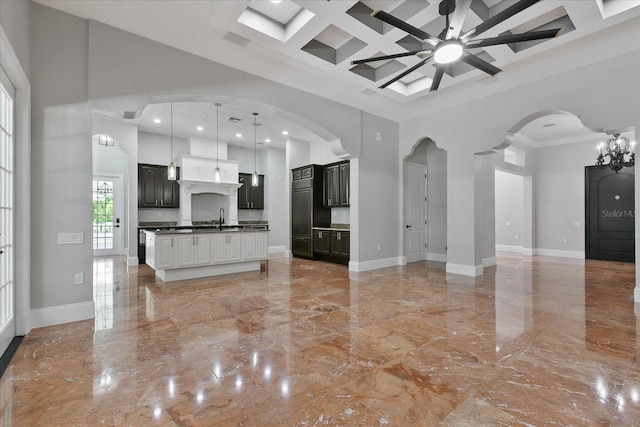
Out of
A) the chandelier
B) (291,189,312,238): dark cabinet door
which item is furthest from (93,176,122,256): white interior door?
the chandelier

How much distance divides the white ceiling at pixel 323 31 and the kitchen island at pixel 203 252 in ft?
10.1

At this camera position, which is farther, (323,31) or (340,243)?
(340,243)

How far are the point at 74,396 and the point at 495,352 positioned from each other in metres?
3.20

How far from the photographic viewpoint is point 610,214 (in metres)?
8.02

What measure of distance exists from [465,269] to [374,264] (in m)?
1.82

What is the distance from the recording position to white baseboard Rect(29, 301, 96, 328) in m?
3.25

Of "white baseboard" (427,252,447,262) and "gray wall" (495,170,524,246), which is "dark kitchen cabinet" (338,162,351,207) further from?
"gray wall" (495,170,524,246)

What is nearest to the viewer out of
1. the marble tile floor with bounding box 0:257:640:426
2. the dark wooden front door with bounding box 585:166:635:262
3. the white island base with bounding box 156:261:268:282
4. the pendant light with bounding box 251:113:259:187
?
the marble tile floor with bounding box 0:257:640:426

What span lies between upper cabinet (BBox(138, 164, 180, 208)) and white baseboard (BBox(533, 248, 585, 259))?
1095 centimetres

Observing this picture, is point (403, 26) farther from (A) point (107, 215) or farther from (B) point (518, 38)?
(A) point (107, 215)

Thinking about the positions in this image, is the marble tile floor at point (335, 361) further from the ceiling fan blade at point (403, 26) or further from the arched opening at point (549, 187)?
the arched opening at point (549, 187)

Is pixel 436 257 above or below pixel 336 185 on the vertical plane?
below

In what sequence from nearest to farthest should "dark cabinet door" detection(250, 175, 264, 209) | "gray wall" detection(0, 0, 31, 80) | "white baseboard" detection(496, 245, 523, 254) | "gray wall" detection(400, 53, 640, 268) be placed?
1. "gray wall" detection(0, 0, 31, 80)
2. "gray wall" detection(400, 53, 640, 268)
3. "white baseboard" detection(496, 245, 523, 254)
4. "dark cabinet door" detection(250, 175, 264, 209)

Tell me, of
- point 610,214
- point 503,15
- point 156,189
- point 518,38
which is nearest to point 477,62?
point 518,38
